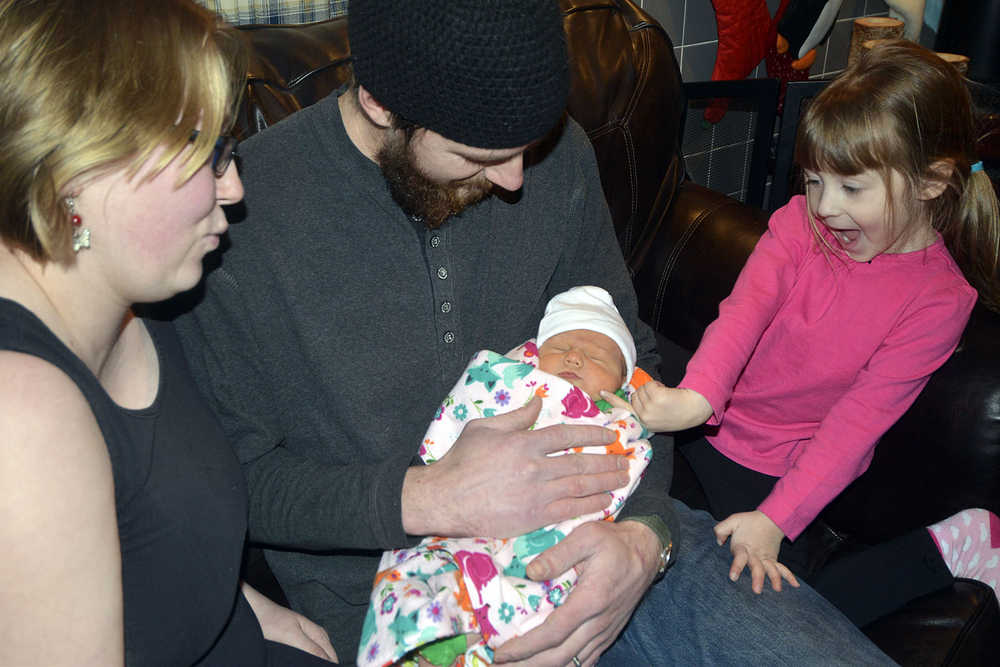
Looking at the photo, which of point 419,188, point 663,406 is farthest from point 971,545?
point 419,188

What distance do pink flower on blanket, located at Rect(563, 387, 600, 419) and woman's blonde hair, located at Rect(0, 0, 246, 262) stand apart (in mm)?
708

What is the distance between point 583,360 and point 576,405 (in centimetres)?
9

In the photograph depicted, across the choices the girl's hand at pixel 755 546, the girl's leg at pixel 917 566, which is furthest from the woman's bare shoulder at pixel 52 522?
the girl's leg at pixel 917 566

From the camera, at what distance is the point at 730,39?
3.17 metres

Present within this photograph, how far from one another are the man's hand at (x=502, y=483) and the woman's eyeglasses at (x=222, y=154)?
52 cm

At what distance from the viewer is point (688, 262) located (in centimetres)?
195

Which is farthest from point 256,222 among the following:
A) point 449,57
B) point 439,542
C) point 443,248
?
point 439,542

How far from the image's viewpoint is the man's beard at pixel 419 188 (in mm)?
1165

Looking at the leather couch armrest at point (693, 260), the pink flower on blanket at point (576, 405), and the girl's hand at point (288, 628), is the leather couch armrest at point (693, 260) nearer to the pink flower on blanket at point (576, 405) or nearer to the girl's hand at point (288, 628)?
the pink flower on blanket at point (576, 405)

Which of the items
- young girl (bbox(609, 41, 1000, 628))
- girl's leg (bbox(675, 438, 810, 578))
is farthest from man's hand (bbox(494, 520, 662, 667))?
girl's leg (bbox(675, 438, 810, 578))

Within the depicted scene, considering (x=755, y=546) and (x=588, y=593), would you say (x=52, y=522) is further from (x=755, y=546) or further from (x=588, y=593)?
(x=755, y=546)

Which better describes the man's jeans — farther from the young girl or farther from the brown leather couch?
the brown leather couch

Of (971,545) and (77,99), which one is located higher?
(77,99)

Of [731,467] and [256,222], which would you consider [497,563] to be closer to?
[256,222]
